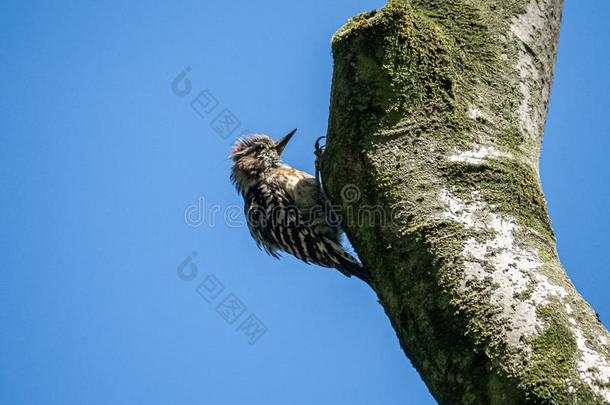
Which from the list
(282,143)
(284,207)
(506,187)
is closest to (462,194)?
(506,187)

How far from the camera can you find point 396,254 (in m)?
3.16

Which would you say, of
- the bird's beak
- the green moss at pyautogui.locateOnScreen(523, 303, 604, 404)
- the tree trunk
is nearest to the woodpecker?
the bird's beak

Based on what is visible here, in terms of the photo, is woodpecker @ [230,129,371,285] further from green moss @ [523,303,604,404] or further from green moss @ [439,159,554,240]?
green moss @ [523,303,604,404]

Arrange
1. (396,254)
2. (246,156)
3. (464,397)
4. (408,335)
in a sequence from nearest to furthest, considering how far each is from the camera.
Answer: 1. (464,397)
2. (408,335)
3. (396,254)
4. (246,156)

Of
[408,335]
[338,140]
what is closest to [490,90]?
[338,140]

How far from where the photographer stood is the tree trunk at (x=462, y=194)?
97.7 inches

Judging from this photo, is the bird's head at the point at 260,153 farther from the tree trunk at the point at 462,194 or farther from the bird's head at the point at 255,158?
the tree trunk at the point at 462,194

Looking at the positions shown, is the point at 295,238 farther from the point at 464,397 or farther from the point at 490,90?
the point at 464,397

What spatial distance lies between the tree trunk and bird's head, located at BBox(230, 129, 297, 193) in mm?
3613

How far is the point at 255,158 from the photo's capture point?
25.0 ft

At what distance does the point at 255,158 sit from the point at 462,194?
15.4ft

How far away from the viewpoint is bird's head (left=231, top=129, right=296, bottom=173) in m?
7.52

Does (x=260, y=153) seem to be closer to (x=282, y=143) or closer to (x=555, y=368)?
(x=282, y=143)

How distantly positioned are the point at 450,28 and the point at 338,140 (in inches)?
35.1
